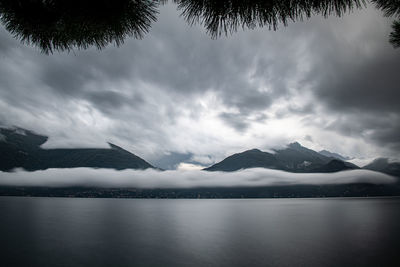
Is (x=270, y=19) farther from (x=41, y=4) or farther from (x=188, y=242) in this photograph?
(x=188, y=242)

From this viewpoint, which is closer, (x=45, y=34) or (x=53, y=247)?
(x=45, y=34)

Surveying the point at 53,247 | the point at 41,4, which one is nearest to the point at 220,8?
the point at 41,4

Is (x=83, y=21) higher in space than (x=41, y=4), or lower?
lower

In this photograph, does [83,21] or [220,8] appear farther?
[83,21]

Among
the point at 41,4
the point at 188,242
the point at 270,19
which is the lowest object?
the point at 188,242

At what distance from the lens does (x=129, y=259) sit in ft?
99.5

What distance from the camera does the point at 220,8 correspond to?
2.26 m

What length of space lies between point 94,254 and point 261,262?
2358 cm

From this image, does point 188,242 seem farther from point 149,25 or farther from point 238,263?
point 149,25

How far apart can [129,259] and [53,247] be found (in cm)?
1553

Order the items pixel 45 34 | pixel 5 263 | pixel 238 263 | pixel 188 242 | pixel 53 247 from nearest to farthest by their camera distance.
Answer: pixel 45 34, pixel 5 263, pixel 238 263, pixel 53 247, pixel 188 242

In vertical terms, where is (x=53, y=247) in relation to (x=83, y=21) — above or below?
below

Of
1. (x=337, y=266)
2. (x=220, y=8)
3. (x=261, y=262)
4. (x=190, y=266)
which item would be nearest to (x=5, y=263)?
(x=190, y=266)

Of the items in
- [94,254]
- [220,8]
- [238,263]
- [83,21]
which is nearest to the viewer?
[220,8]
